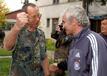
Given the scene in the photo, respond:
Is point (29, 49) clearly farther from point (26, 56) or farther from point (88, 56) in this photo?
point (88, 56)

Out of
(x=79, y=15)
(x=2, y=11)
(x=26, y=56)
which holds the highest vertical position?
(x=79, y=15)

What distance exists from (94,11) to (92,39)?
38245mm

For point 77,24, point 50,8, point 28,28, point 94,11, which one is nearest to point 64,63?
point 28,28

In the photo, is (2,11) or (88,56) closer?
(88,56)

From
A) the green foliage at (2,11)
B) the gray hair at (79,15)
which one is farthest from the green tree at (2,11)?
the gray hair at (79,15)

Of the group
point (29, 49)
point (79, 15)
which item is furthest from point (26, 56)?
point (79, 15)

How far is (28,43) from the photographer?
591 cm

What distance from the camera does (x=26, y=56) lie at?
5883 mm

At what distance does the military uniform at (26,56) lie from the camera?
19.3 ft

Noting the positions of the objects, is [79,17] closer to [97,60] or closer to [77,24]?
[77,24]

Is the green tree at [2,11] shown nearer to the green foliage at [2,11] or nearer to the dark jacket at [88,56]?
the green foliage at [2,11]

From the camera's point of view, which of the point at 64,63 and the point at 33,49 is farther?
the point at 64,63

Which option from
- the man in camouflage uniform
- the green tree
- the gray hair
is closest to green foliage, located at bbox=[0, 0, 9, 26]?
the green tree

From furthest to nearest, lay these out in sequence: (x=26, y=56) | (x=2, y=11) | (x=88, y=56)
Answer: (x=2, y=11) < (x=26, y=56) < (x=88, y=56)
